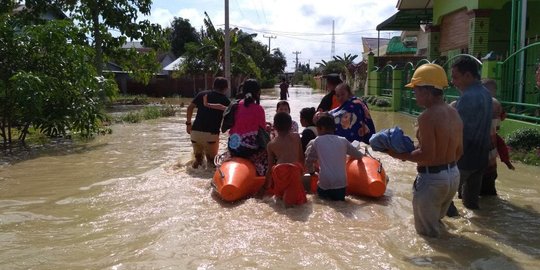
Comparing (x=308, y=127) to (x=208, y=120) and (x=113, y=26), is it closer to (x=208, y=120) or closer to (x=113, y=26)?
(x=208, y=120)

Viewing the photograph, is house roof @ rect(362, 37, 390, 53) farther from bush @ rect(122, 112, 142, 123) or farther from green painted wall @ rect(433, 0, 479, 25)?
bush @ rect(122, 112, 142, 123)

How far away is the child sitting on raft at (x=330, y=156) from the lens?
5934 mm

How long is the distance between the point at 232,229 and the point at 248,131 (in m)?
2.02

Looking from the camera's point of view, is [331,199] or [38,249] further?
[331,199]

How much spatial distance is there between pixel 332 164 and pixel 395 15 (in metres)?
19.6

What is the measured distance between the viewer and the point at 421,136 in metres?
4.43

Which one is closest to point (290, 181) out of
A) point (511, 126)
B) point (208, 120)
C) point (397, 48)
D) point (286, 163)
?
point (286, 163)

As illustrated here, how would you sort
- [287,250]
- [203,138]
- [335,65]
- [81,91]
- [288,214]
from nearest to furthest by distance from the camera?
[287,250] → [288,214] → [203,138] → [81,91] → [335,65]

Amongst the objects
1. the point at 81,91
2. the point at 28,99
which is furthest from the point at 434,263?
the point at 81,91

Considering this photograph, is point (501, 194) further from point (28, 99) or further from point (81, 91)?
point (81, 91)

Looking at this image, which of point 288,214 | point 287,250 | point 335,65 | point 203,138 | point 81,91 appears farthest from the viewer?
point 335,65

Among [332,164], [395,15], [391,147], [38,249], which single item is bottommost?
[38,249]

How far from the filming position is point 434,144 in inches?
173

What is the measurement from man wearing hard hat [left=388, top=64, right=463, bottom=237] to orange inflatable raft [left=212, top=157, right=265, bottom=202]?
233 cm
